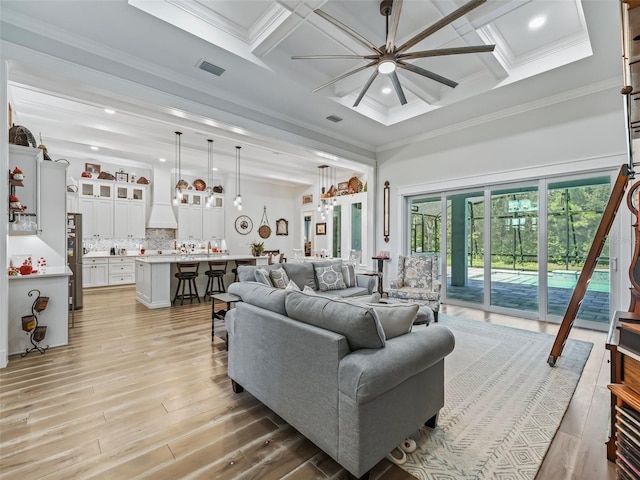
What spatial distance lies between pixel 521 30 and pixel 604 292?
12.0 ft

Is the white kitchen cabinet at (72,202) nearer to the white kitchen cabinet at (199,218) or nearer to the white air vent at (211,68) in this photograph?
the white kitchen cabinet at (199,218)

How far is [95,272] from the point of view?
25.0 ft

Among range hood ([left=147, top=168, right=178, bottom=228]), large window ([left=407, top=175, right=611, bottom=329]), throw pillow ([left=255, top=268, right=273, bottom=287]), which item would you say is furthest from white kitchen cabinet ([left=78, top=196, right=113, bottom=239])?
large window ([left=407, top=175, right=611, bottom=329])

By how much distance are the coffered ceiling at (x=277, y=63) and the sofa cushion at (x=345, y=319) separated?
279 cm

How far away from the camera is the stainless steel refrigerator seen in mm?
5219

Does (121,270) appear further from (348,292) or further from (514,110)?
(514,110)

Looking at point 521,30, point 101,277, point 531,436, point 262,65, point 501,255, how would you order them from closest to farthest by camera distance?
1. point 531,436
2. point 521,30
3. point 262,65
4. point 501,255
5. point 101,277

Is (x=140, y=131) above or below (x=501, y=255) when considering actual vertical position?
above

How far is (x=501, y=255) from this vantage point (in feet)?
16.9

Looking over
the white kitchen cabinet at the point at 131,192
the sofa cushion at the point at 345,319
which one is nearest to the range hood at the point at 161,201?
the white kitchen cabinet at the point at 131,192

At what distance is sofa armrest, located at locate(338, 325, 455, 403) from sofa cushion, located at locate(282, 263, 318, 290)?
3.07m

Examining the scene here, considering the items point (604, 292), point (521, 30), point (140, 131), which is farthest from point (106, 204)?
point (604, 292)

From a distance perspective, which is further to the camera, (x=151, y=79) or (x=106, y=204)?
(x=106, y=204)

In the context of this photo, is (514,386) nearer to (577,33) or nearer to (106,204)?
(577,33)
